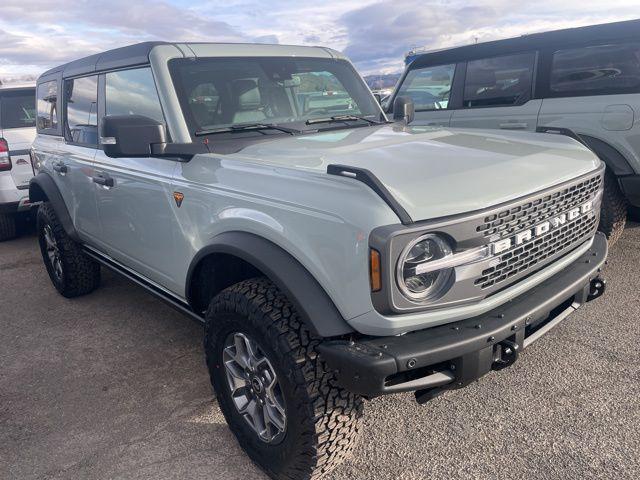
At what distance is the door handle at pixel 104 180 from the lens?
11.3ft

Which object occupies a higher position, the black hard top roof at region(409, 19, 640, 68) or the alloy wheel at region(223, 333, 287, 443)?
the black hard top roof at region(409, 19, 640, 68)

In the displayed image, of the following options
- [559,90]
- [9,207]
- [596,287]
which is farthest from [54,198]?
[559,90]

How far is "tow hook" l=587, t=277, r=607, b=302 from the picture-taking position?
8.72 feet

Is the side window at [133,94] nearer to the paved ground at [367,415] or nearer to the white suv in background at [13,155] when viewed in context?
the paved ground at [367,415]

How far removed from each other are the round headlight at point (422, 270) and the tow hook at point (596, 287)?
112cm

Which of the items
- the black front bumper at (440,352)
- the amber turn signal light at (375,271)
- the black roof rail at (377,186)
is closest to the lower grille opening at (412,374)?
the black front bumper at (440,352)

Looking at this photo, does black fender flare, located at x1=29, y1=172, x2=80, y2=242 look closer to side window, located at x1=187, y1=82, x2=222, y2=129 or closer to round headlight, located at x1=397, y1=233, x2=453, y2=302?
side window, located at x1=187, y1=82, x2=222, y2=129

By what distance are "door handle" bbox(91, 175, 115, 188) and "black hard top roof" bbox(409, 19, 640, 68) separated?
391cm

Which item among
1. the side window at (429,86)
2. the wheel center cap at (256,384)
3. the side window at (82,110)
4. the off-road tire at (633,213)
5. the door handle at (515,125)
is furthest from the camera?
the side window at (429,86)

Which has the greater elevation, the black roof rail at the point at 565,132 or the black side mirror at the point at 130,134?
the black side mirror at the point at 130,134

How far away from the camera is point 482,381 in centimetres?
302

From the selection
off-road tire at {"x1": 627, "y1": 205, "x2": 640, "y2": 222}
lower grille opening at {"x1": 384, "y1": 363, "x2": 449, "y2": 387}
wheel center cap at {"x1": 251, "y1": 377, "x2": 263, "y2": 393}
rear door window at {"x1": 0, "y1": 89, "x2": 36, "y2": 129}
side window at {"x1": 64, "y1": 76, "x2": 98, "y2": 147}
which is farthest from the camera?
rear door window at {"x1": 0, "y1": 89, "x2": 36, "y2": 129}

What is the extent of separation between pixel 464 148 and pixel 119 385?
7.87ft

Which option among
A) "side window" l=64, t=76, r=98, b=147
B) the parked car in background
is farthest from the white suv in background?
the parked car in background
